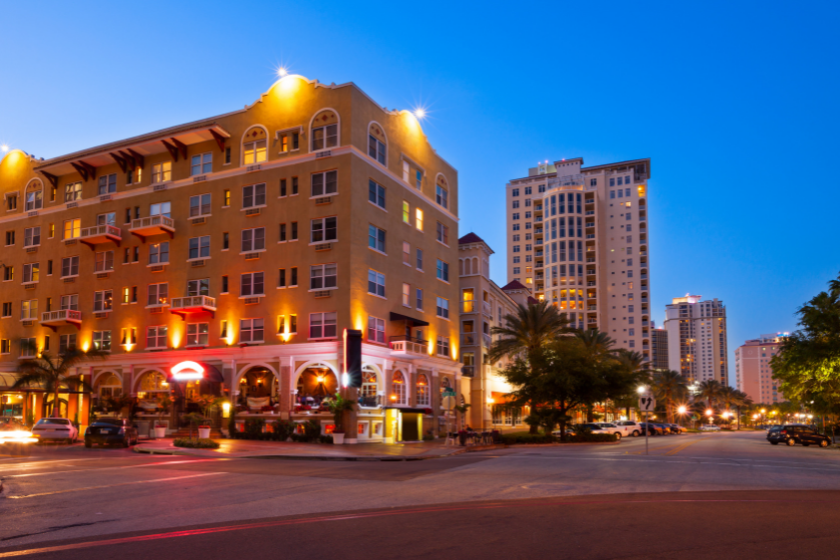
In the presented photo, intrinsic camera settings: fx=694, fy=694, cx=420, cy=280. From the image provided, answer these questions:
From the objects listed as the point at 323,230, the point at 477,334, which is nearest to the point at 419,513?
the point at 323,230

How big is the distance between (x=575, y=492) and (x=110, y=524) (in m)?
9.89

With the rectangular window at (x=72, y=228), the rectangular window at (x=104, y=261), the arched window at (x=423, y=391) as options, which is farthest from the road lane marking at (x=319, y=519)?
the rectangular window at (x=72, y=228)

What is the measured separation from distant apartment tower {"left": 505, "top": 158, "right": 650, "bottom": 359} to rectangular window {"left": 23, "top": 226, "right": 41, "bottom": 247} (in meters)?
103

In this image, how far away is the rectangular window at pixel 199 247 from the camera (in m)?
50.2

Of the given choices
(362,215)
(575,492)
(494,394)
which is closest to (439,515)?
(575,492)

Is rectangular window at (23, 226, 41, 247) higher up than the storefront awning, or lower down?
higher up

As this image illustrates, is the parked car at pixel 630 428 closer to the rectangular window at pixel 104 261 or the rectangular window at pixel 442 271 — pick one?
the rectangular window at pixel 442 271

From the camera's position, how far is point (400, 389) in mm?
49406

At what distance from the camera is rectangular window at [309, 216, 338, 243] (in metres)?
→ 45.5

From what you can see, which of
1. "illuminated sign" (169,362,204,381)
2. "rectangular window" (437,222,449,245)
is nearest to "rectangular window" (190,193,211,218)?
"illuminated sign" (169,362,204,381)

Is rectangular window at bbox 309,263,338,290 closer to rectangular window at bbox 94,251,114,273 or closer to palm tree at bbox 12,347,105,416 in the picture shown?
palm tree at bbox 12,347,105,416

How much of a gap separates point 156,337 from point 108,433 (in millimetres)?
17515

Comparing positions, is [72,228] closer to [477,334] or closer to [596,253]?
[477,334]

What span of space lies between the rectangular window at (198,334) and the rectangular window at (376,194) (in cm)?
1477
